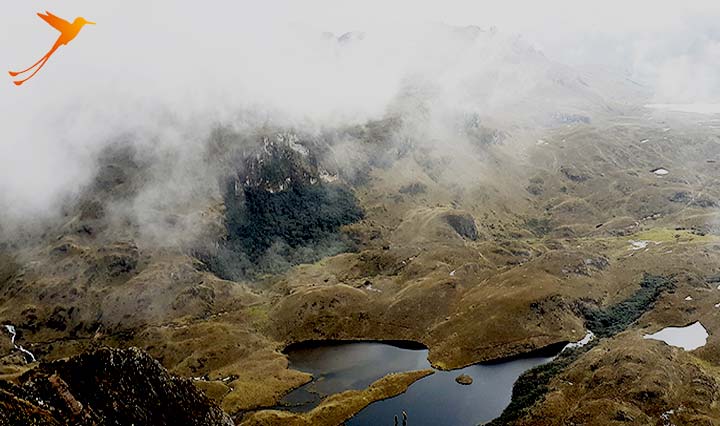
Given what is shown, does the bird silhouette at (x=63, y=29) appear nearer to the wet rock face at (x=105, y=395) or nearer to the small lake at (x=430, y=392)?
the wet rock face at (x=105, y=395)

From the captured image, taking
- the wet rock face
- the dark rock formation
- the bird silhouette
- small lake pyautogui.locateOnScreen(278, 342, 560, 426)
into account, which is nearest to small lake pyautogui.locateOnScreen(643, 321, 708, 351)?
small lake pyautogui.locateOnScreen(278, 342, 560, 426)

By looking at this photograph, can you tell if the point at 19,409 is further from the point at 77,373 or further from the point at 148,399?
the point at 148,399

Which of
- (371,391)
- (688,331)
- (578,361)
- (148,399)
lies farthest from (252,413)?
(688,331)

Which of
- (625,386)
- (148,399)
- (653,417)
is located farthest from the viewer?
(625,386)

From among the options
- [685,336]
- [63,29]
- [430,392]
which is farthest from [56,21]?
[685,336]

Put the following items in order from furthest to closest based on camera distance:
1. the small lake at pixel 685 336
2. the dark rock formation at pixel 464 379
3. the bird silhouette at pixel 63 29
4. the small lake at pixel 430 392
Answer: the dark rock formation at pixel 464 379, the small lake at pixel 685 336, the small lake at pixel 430 392, the bird silhouette at pixel 63 29

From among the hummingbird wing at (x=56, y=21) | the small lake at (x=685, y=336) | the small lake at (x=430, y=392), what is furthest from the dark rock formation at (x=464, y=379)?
the hummingbird wing at (x=56, y=21)
